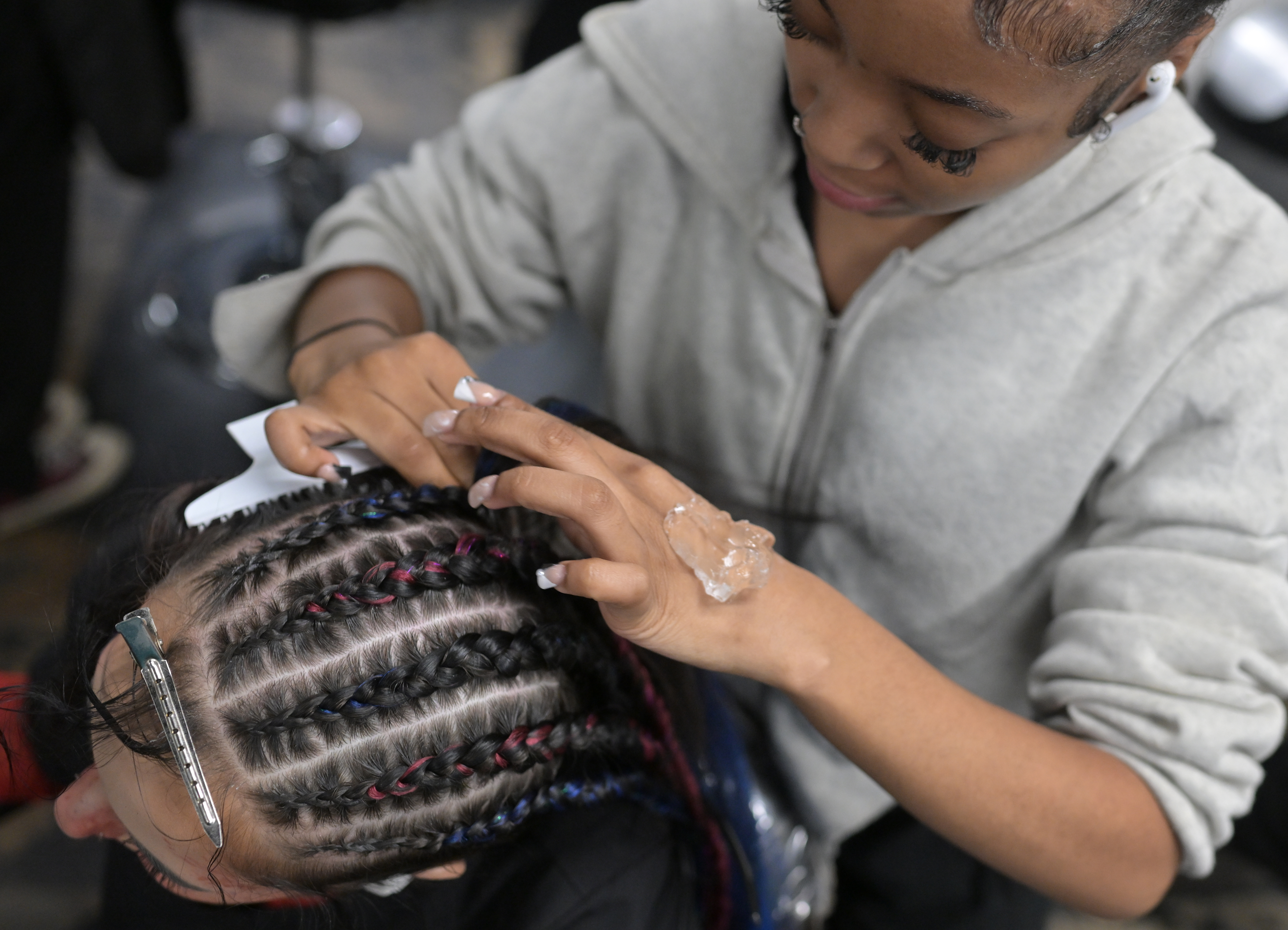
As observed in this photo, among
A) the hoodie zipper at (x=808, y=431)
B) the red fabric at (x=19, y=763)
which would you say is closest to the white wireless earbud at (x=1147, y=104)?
the hoodie zipper at (x=808, y=431)

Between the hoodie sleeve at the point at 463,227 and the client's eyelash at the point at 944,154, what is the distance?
15.1 inches

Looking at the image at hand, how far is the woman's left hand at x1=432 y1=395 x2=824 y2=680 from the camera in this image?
1.65 feet

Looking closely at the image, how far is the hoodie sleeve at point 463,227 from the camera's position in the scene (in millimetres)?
854

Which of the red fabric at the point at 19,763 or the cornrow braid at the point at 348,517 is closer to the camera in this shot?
the cornrow braid at the point at 348,517

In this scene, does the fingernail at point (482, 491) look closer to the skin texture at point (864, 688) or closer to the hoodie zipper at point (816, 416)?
the skin texture at point (864, 688)

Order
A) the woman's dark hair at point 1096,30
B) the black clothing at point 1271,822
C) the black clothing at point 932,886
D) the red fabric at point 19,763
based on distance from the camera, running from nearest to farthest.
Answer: the woman's dark hair at point 1096,30, the red fabric at point 19,763, the black clothing at point 932,886, the black clothing at point 1271,822

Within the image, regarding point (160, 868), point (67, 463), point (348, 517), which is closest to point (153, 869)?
point (160, 868)

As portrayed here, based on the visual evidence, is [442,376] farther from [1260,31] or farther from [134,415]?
[1260,31]

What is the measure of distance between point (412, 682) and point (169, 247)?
5.20 feet

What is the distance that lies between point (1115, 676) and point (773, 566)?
0.90 ft

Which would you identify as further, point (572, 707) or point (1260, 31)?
point (1260, 31)

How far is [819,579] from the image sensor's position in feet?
2.14

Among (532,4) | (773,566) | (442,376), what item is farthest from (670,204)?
(532,4)

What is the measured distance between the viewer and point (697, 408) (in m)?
0.91
